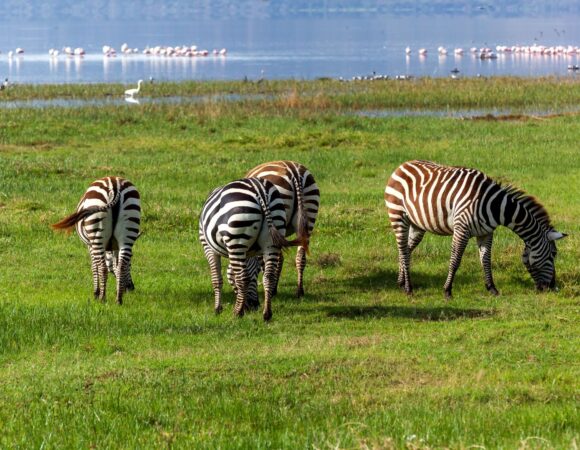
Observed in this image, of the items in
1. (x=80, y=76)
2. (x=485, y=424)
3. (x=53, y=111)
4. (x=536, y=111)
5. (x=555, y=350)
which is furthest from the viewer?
(x=80, y=76)

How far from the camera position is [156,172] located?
28406mm

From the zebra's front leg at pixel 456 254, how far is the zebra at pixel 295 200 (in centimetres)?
223

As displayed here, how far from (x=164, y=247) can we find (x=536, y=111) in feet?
102

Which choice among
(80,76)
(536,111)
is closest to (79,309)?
(536,111)

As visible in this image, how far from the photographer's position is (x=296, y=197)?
17.3 meters

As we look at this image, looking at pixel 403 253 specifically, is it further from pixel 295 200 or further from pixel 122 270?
pixel 122 270

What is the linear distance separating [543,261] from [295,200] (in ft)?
13.0

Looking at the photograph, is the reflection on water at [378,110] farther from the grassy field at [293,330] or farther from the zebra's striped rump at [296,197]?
the zebra's striped rump at [296,197]

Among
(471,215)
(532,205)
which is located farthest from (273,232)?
(532,205)

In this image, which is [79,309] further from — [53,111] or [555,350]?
[53,111]

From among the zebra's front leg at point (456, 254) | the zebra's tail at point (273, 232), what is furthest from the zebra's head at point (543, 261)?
the zebra's tail at point (273, 232)

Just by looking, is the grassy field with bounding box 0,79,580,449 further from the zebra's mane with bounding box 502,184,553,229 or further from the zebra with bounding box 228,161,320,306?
the zebra's mane with bounding box 502,184,553,229

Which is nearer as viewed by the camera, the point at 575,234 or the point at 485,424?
the point at 485,424

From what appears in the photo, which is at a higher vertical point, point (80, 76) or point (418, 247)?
point (80, 76)
